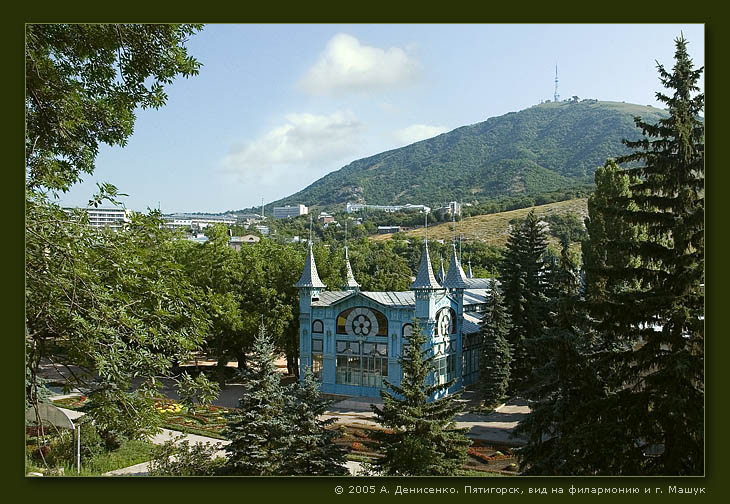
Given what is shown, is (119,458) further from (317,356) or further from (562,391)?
(562,391)

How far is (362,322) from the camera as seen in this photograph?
23422 millimetres

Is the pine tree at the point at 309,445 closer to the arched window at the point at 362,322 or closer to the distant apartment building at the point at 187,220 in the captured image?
the distant apartment building at the point at 187,220

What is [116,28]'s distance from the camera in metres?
7.54

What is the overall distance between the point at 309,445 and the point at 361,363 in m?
11.9

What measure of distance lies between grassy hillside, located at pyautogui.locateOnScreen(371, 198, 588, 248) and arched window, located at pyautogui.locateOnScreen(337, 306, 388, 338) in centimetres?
4241

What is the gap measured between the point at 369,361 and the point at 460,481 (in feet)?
54.3

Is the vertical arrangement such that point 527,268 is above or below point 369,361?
above

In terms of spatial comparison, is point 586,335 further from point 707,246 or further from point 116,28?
point 116,28

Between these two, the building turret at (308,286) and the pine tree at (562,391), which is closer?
the pine tree at (562,391)

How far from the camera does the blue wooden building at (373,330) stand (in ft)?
74.1

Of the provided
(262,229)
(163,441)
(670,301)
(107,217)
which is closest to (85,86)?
(107,217)

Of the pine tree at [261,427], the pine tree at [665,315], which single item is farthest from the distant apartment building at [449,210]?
the pine tree at [665,315]

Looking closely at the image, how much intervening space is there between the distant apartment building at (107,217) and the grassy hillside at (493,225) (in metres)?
58.1

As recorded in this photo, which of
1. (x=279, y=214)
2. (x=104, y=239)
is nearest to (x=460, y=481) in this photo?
(x=104, y=239)
